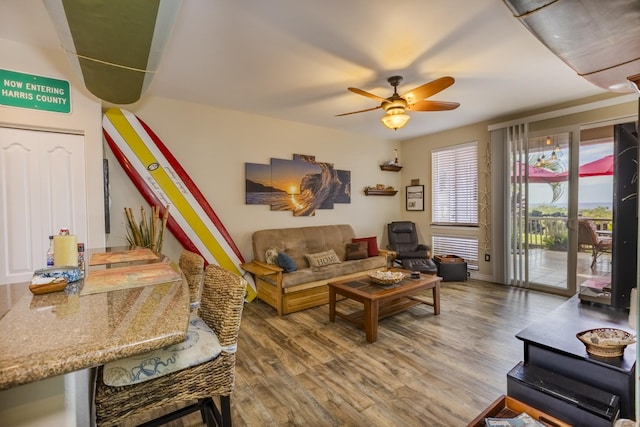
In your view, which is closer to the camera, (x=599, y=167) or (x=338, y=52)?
(x=338, y=52)

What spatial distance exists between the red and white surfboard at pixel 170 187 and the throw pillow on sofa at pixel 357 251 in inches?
62.4

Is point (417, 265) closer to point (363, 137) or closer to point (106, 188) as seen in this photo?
point (363, 137)

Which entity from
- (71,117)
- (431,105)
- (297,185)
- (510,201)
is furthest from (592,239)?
(71,117)

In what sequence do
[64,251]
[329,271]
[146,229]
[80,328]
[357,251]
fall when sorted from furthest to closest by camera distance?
[357,251], [329,271], [146,229], [64,251], [80,328]

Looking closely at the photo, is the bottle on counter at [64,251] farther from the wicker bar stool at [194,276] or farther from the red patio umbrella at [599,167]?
Answer: the red patio umbrella at [599,167]

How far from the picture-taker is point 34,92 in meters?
2.46

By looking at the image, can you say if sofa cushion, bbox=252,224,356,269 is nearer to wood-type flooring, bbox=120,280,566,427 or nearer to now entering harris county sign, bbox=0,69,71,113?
wood-type flooring, bbox=120,280,566,427

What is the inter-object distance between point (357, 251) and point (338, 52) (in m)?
2.94

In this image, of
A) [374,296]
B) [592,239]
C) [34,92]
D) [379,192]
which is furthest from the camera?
[379,192]

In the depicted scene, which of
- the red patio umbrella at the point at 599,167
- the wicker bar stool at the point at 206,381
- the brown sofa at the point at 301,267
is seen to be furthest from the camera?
the red patio umbrella at the point at 599,167

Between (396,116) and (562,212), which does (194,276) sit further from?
(562,212)

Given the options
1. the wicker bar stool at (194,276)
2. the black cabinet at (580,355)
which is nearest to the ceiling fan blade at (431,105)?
the black cabinet at (580,355)

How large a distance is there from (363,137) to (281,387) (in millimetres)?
4556

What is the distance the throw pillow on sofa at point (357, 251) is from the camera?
4555mm
